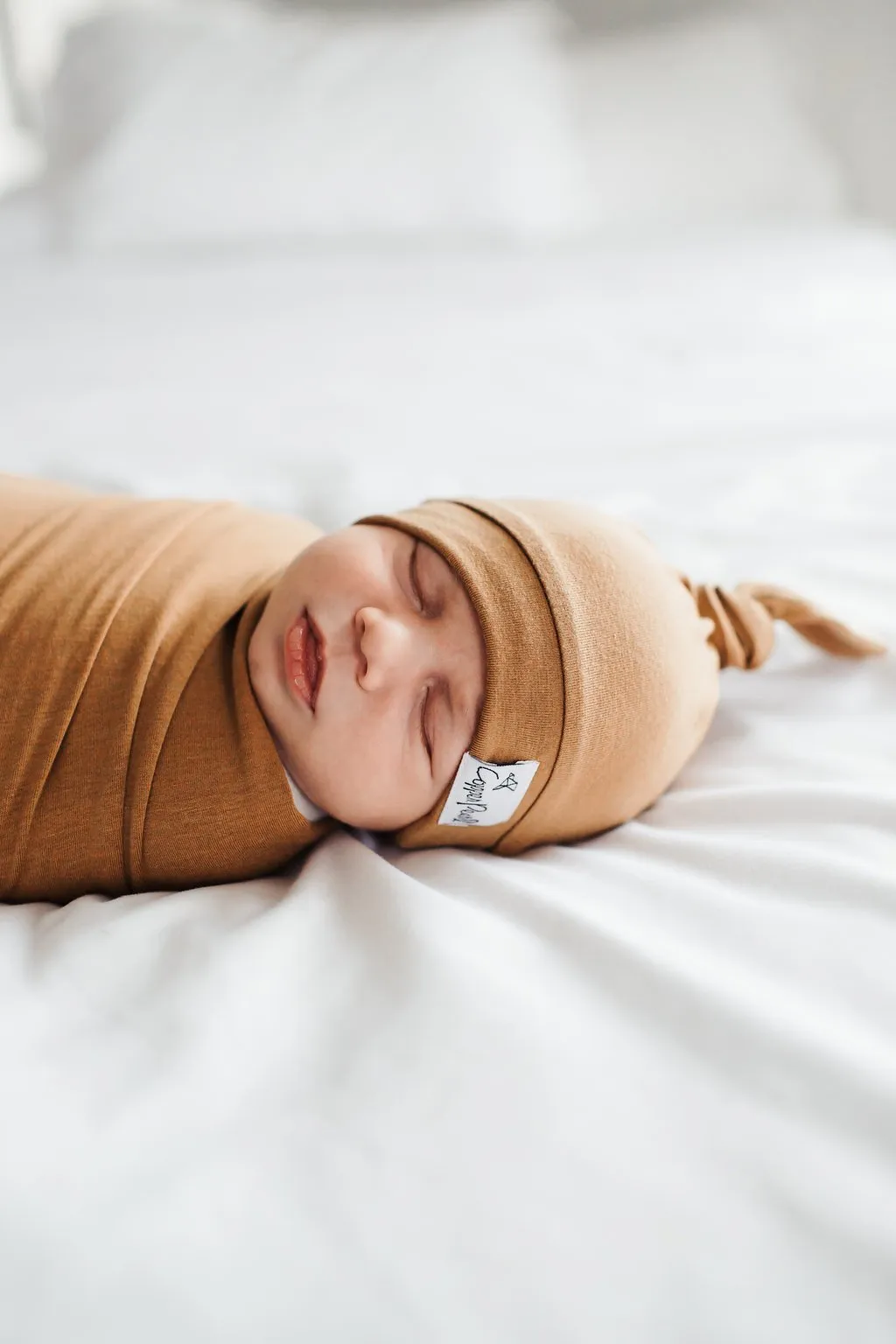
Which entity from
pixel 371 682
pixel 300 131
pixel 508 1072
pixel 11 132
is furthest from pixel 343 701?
pixel 11 132

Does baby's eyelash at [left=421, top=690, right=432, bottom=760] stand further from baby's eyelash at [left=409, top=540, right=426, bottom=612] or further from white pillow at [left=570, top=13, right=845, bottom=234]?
white pillow at [left=570, top=13, right=845, bottom=234]

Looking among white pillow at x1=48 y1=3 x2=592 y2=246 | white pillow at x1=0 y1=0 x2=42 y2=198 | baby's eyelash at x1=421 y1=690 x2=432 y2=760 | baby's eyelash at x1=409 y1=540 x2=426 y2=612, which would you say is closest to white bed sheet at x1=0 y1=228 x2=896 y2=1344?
baby's eyelash at x1=421 y1=690 x2=432 y2=760

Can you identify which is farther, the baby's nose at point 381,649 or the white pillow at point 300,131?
the white pillow at point 300,131

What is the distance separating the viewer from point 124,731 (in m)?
1.01

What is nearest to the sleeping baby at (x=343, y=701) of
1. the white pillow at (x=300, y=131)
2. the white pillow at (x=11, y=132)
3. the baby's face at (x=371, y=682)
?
the baby's face at (x=371, y=682)

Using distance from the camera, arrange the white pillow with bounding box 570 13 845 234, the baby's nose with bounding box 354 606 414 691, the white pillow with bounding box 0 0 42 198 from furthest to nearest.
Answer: the white pillow with bounding box 570 13 845 234 → the white pillow with bounding box 0 0 42 198 → the baby's nose with bounding box 354 606 414 691

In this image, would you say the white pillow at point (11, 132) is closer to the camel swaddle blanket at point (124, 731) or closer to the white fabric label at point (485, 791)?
the camel swaddle blanket at point (124, 731)

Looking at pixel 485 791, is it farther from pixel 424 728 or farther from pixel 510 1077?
pixel 510 1077

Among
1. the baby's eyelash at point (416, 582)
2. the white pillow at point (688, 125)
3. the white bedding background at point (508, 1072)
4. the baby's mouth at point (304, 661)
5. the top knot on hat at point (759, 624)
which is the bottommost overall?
the white bedding background at point (508, 1072)

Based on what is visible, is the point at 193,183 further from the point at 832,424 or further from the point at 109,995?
the point at 109,995

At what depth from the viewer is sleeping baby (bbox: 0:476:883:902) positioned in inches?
39.6

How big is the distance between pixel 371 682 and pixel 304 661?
0.30 feet

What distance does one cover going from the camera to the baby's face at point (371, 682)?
102 centimetres

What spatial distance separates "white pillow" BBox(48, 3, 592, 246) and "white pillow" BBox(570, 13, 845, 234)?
0.22m
